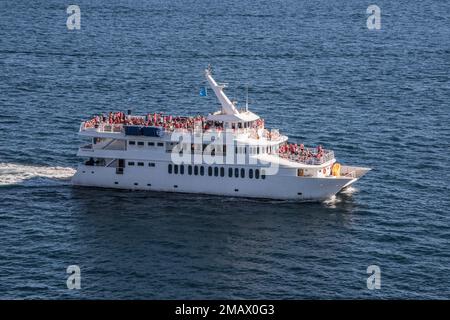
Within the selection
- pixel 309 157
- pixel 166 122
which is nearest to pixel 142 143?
pixel 166 122

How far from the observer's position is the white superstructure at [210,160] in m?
115

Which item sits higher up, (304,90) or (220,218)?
(304,90)

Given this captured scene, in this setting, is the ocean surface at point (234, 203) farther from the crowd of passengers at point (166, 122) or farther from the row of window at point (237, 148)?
the crowd of passengers at point (166, 122)

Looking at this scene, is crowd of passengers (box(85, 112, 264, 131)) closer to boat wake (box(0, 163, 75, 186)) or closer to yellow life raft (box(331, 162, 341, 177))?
boat wake (box(0, 163, 75, 186))

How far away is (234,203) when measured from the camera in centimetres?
11438

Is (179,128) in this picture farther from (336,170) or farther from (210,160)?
(336,170)

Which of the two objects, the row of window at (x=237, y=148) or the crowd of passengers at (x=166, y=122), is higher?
the crowd of passengers at (x=166, y=122)

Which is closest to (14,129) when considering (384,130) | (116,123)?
(116,123)

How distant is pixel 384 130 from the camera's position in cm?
14075

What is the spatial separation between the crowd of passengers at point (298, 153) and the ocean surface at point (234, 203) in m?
5.39

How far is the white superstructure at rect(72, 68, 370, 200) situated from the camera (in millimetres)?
114688

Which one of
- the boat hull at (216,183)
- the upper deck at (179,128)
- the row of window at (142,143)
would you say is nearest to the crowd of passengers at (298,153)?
the upper deck at (179,128)
